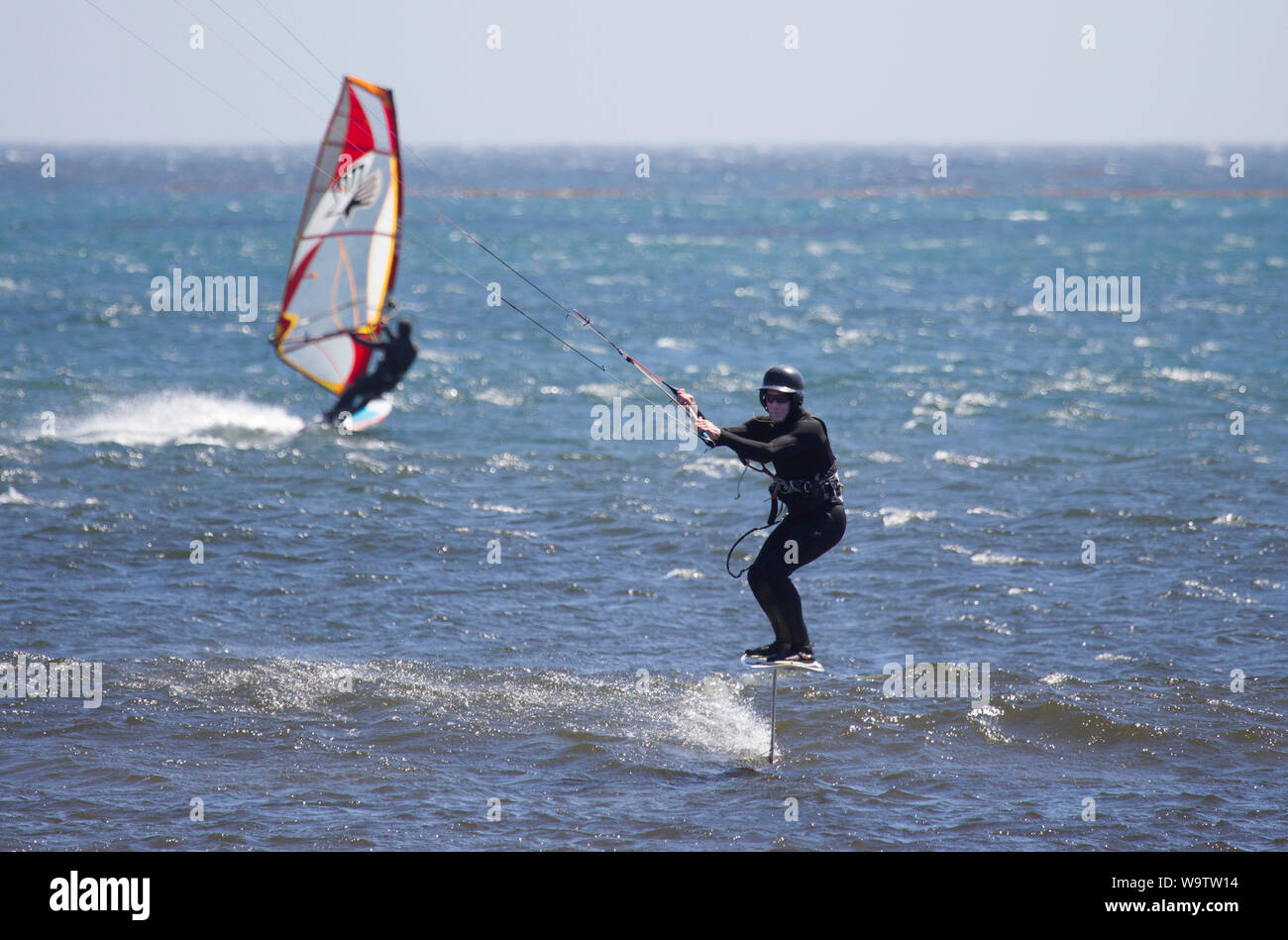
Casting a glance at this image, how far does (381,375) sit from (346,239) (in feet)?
7.53

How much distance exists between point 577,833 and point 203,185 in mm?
118838

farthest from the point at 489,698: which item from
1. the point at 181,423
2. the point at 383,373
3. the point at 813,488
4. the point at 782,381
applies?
the point at 181,423

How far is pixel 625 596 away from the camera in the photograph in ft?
48.8

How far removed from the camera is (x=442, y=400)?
86.7 feet

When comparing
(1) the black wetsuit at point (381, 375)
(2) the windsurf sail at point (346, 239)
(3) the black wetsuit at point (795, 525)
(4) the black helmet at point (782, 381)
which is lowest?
(3) the black wetsuit at point (795, 525)

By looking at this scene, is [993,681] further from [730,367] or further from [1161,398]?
[730,367]

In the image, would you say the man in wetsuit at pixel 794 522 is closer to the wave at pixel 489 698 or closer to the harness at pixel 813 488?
the harness at pixel 813 488

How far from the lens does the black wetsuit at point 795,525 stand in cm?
1034

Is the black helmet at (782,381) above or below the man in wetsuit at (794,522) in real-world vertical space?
above

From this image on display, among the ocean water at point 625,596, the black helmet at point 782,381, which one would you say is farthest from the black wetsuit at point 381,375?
the black helmet at point 782,381

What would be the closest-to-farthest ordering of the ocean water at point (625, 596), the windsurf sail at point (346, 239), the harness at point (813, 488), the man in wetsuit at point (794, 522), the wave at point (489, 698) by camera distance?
the ocean water at point (625, 596), the man in wetsuit at point (794, 522), the harness at point (813, 488), the wave at point (489, 698), the windsurf sail at point (346, 239)

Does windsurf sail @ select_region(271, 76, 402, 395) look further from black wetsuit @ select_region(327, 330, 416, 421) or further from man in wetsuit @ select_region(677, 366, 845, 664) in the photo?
man in wetsuit @ select_region(677, 366, 845, 664)

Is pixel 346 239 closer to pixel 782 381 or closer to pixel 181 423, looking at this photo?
pixel 181 423

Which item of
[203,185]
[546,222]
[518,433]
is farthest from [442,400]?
[203,185]
